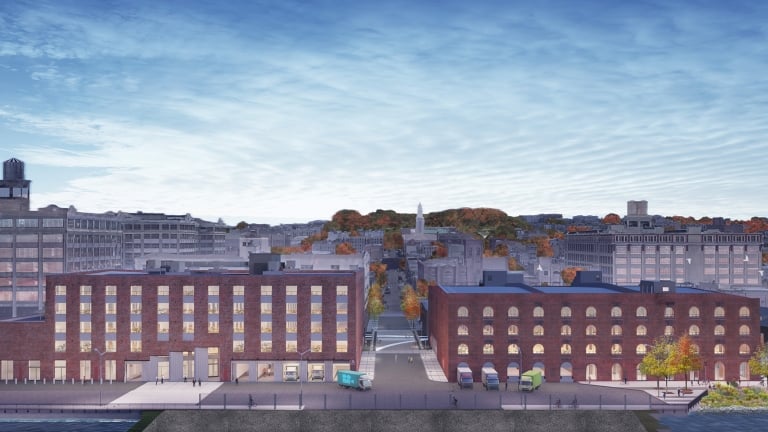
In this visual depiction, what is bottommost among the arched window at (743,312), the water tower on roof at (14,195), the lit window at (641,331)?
Answer: the lit window at (641,331)

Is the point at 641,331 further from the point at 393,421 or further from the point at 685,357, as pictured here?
the point at 393,421

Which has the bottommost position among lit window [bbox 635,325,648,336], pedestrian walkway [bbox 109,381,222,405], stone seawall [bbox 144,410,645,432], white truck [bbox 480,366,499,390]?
stone seawall [bbox 144,410,645,432]

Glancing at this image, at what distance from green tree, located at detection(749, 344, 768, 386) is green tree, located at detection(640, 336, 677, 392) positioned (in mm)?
11734

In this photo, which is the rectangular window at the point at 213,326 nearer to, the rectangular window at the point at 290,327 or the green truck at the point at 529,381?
the rectangular window at the point at 290,327

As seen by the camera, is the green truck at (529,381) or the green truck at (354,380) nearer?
the green truck at (529,381)

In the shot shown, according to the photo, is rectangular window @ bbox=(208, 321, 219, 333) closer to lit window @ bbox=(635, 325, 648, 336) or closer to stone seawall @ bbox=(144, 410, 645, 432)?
stone seawall @ bbox=(144, 410, 645, 432)

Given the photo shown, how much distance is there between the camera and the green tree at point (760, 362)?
100 m

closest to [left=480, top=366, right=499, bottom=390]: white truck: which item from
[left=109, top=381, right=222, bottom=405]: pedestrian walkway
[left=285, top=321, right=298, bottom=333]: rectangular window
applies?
[left=285, top=321, right=298, bottom=333]: rectangular window

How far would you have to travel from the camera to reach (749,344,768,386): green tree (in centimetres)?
10019

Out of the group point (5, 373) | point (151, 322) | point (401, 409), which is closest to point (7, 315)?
point (5, 373)

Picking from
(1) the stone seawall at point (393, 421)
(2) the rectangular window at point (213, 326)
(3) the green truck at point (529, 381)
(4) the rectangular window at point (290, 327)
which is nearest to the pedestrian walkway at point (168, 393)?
(1) the stone seawall at point (393, 421)

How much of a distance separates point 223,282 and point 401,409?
36.5 metres

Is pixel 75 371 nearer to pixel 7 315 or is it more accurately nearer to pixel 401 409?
pixel 401 409

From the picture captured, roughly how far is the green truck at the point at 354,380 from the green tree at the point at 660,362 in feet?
134
